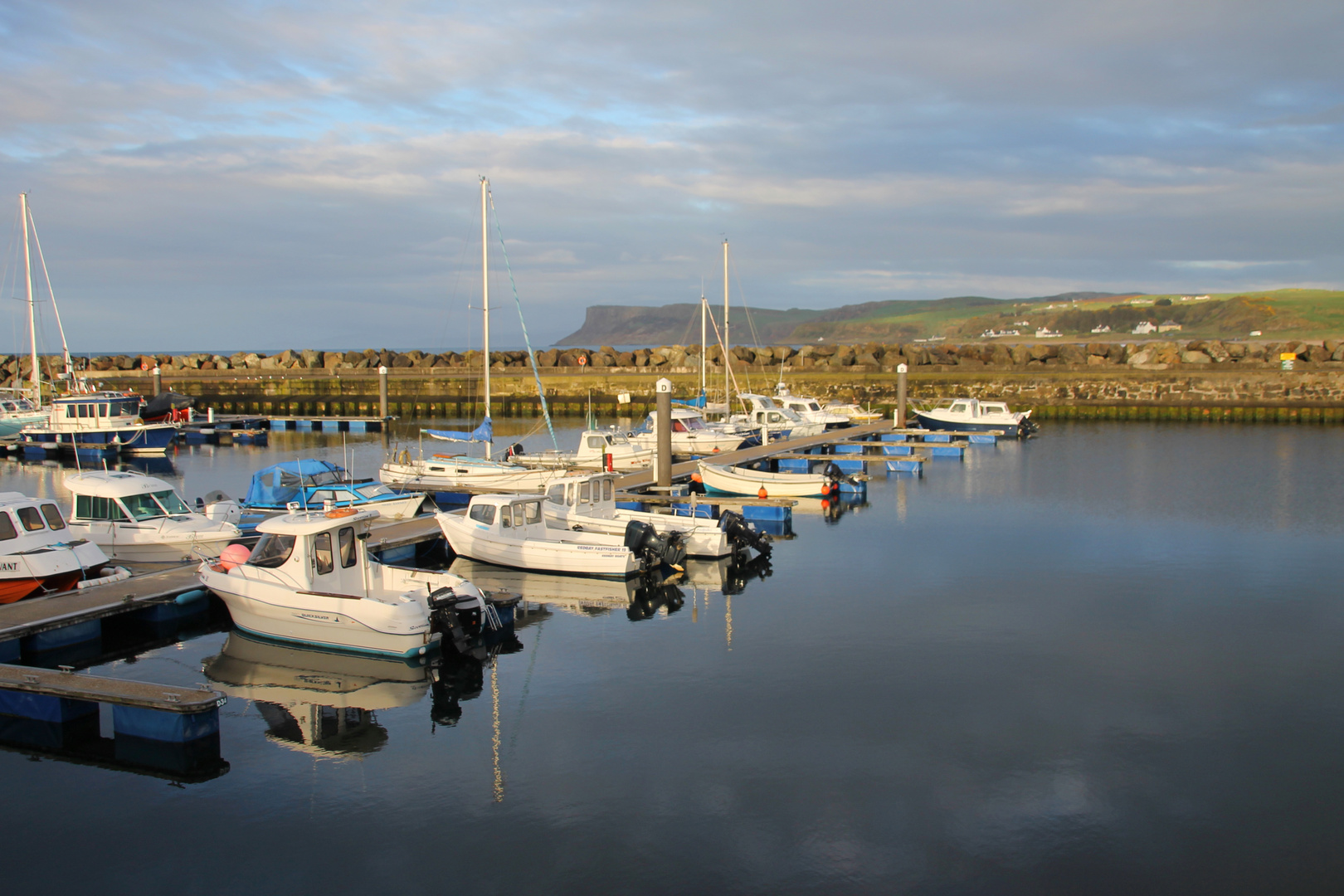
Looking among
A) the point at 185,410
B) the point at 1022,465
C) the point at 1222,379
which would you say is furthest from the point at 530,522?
the point at 1222,379

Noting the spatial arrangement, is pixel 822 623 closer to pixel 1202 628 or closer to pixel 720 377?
pixel 1202 628

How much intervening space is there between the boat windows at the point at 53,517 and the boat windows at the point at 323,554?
5.12 metres

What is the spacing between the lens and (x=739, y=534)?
20.3m

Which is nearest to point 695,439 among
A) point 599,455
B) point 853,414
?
point 599,455

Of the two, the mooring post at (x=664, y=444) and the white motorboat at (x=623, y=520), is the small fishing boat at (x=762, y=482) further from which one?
the white motorboat at (x=623, y=520)

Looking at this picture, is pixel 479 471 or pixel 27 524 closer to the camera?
pixel 27 524

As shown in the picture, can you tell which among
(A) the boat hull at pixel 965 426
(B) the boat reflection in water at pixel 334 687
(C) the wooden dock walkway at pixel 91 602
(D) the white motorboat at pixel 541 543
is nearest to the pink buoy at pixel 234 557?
(C) the wooden dock walkway at pixel 91 602

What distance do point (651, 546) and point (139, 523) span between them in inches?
374

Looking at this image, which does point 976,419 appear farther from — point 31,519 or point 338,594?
point 31,519

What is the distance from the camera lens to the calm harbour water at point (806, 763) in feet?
28.4

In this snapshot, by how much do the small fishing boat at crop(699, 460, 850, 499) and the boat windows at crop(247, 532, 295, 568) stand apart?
581 inches

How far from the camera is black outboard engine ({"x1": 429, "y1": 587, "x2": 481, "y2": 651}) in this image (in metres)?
13.5

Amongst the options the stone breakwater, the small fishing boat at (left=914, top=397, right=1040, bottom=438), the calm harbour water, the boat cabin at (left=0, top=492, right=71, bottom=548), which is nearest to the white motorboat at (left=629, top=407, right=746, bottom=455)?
the small fishing boat at (left=914, top=397, right=1040, bottom=438)

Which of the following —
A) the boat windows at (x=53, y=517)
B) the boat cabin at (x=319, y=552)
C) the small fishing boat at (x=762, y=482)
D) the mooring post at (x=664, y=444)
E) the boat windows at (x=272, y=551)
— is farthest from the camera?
the small fishing boat at (x=762, y=482)
